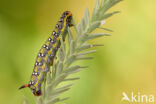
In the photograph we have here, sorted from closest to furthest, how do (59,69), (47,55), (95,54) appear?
(59,69), (47,55), (95,54)

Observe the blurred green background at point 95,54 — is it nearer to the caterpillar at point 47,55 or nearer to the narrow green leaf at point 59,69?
the caterpillar at point 47,55

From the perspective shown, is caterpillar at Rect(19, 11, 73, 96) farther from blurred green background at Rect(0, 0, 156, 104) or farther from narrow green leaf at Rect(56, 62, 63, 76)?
blurred green background at Rect(0, 0, 156, 104)

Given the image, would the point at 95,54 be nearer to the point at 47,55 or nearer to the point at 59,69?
the point at 47,55

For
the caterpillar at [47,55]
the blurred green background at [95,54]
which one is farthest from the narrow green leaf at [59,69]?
the blurred green background at [95,54]

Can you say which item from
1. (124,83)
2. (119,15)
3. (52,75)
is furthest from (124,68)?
(52,75)

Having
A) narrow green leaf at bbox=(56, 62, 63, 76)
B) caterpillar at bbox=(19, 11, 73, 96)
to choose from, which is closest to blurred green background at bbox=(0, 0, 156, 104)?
caterpillar at bbox=(19, 11, 73, 96)

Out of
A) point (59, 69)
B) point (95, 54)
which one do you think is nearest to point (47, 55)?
point (59, 69)

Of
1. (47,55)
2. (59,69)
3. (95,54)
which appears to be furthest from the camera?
(95,54)

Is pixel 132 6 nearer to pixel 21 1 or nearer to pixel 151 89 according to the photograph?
pixel 151 89
